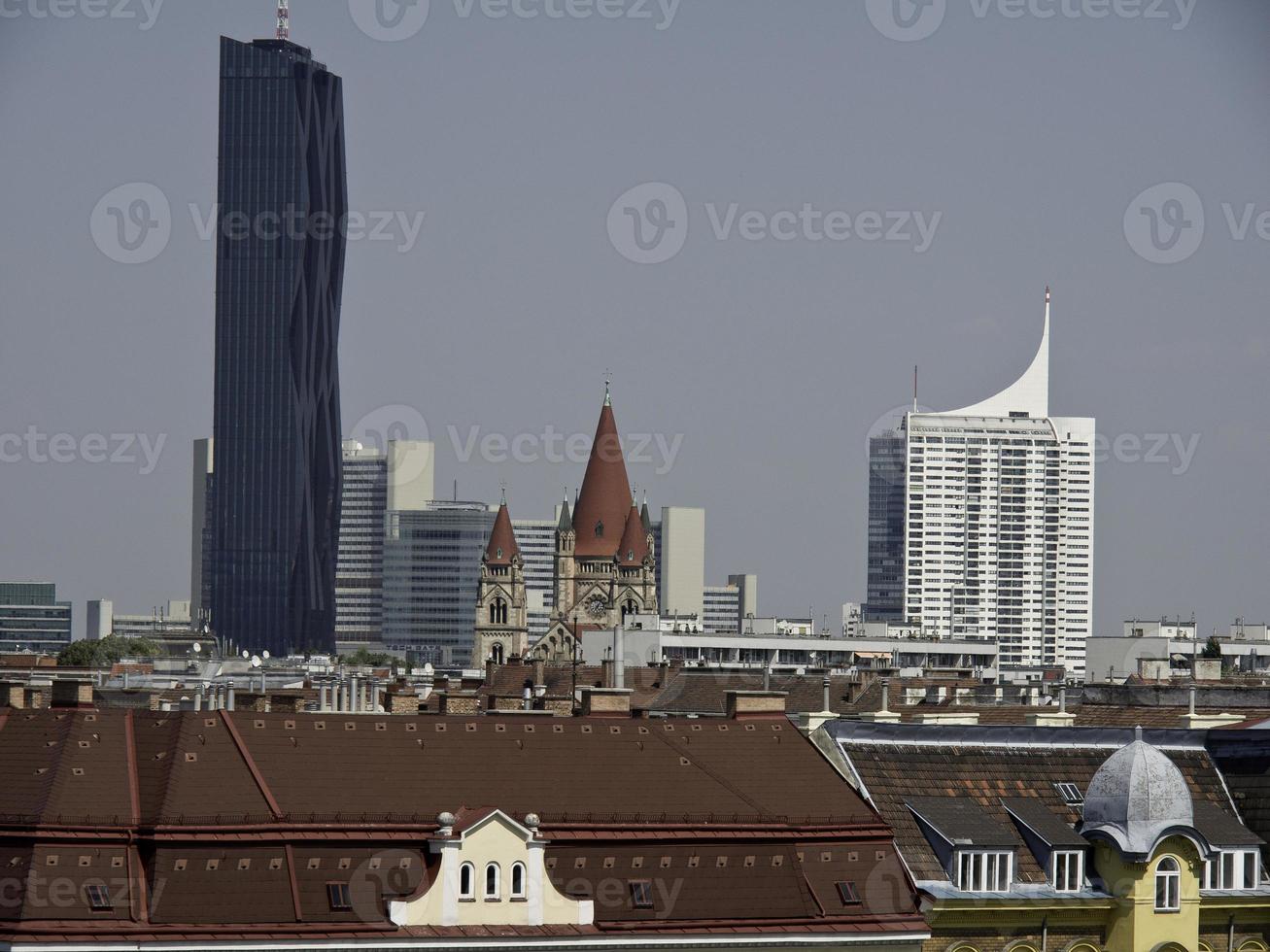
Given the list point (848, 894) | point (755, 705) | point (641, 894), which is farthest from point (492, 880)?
point (755, 705)

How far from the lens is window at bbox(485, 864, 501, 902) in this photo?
38688mm

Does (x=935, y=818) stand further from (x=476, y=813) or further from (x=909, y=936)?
(x=476, y=813)

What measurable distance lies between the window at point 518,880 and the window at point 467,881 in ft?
2.03

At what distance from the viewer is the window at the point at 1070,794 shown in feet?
145

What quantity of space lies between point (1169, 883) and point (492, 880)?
1032cm

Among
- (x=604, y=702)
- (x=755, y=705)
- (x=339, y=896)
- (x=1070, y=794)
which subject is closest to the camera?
(x=339, y=896)

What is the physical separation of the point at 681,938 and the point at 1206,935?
8600 millimetres

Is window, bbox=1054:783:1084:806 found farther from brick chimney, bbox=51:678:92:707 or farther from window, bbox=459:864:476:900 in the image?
brick chimney, bbox=51:678:92:707

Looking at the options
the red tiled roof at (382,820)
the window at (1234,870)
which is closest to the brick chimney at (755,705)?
the red tiled roof at (382,820)

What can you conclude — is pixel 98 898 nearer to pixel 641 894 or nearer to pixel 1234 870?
pixel 641 894

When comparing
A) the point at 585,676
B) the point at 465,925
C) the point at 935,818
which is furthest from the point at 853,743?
the point at 585,676

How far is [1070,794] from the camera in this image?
146 ft

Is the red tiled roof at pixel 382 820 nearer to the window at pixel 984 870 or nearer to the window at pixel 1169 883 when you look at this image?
the window at pixel 984 870

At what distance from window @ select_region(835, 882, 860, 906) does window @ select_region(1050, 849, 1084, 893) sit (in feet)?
10.5
